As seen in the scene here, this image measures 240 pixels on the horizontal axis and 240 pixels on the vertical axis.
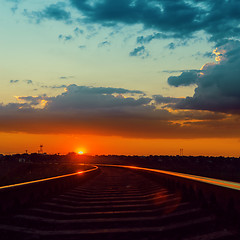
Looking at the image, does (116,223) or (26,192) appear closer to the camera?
(116,223)

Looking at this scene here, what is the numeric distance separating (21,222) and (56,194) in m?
4.72

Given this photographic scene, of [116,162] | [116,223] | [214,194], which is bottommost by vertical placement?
[116,162]

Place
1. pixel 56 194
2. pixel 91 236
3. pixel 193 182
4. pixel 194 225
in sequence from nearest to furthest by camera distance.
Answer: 1. pixel 91 236
2. pixel 194 225
3. pixel 193 182
4. pixel 56 194

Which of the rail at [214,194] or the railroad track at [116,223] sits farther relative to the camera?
the rail at [214,194]

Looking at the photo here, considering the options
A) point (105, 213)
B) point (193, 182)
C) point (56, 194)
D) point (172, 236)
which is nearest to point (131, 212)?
point (105, 213)

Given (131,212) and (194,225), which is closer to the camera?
(194,225)

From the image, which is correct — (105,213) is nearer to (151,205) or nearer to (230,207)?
(151,205)

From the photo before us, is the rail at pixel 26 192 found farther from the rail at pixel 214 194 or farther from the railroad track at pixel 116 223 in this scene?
the rail at pixel 214 194

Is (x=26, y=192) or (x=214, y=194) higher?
(x=214, y=194)

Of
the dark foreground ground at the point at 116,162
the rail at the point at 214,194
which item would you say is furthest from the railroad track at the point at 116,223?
the dark foreground ground at the point at 116,162

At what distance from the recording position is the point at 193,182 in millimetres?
8547

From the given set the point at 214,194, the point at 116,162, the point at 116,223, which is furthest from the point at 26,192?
the point at 116,162

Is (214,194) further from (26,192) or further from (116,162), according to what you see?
(116,162)

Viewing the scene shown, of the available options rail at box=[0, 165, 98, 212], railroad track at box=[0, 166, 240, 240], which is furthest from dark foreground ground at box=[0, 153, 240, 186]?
railroad track at box=[0, 166, 240, 240]
